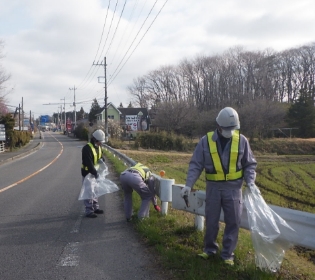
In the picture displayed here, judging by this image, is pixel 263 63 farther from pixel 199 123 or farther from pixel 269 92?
pixel 199 123

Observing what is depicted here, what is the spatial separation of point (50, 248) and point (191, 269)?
98.4 inches

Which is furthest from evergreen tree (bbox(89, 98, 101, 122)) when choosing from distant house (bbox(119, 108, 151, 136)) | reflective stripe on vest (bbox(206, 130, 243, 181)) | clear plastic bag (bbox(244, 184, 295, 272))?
clear plastic bag (bbox(244, 184, 295, 272))

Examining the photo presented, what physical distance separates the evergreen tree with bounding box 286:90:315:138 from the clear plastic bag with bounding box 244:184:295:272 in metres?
55.1

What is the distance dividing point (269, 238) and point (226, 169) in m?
0.92

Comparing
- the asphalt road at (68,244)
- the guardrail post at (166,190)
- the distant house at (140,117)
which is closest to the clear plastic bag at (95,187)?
the asphalt road at (68,244)

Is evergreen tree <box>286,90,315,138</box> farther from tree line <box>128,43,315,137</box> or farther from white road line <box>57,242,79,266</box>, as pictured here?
white road line <box>57,242,79,266</box>

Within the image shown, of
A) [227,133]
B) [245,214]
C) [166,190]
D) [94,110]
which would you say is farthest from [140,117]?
[227,133]

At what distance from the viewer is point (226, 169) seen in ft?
16.9

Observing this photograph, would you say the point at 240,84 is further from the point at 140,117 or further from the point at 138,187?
the point at 138,187

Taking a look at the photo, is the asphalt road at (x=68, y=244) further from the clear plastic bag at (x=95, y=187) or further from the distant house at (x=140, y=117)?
the distant house at (x=140, y=117)

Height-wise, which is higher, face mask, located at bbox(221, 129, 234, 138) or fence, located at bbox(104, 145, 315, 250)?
face mask, located at bbox(221, 129, 234, 138)

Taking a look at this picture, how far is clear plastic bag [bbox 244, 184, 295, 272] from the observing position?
4.86 metres

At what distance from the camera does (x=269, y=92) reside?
70625 millimetres

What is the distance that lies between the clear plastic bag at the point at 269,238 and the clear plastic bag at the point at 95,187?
14.5 feet
